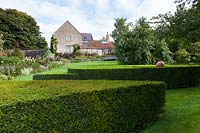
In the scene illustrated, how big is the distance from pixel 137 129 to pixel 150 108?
730 millimetres

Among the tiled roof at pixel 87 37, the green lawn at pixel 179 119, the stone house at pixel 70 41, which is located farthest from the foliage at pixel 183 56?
the tiled roof at pixel 87 37

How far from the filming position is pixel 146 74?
54.5ft

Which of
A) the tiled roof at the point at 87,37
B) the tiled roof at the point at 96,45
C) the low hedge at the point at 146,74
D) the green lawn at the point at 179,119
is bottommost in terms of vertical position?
the green lawn at the point at 179,119

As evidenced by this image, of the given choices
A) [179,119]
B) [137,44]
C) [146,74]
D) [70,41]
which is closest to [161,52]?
[137,44]

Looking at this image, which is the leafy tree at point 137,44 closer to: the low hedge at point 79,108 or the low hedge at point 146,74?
the low hedge at point 146,74

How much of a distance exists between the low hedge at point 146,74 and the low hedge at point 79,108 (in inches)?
296

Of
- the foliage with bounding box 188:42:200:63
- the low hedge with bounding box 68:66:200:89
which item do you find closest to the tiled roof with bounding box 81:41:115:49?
the foliage with bounding box 188:42:200:63

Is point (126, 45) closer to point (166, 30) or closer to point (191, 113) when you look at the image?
point (166, 30)

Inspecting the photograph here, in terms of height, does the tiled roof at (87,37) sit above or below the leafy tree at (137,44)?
above

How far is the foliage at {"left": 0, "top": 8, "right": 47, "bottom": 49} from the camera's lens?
5125cm

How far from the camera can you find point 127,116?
7.77m

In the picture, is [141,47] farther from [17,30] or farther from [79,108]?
[17,30]

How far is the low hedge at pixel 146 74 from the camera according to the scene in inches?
653

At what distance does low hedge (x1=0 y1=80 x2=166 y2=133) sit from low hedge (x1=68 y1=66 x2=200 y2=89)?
753 centimetres
